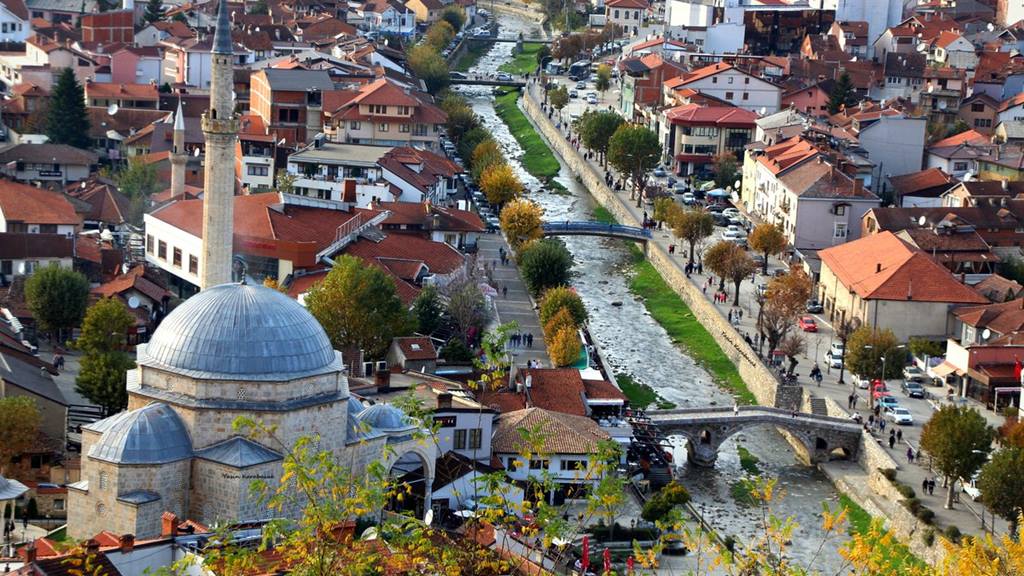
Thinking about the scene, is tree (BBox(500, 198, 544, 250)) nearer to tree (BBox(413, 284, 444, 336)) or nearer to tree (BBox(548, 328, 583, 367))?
tree (BBox(413, 284, 444, 336))

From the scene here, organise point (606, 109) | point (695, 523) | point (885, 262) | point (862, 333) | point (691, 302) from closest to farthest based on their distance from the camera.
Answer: point (695, 523) → point (862, 333) → point (885, 262) → point (691, 302) → point (606, 109)

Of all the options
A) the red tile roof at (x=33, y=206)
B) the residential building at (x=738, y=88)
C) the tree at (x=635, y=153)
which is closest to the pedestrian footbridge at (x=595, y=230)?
the tree at (x=635, y=153)

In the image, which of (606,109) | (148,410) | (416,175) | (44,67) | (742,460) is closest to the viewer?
(148,410)

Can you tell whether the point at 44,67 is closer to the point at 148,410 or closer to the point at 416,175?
the point at 416,175

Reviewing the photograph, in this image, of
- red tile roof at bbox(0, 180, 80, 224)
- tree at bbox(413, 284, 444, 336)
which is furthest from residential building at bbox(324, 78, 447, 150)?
tree at bbox(413, 284, 444, 336)

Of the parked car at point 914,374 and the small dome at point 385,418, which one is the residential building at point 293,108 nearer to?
the parked car at point 914,374

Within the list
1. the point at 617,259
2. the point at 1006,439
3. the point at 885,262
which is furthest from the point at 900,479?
the point at 617,259
